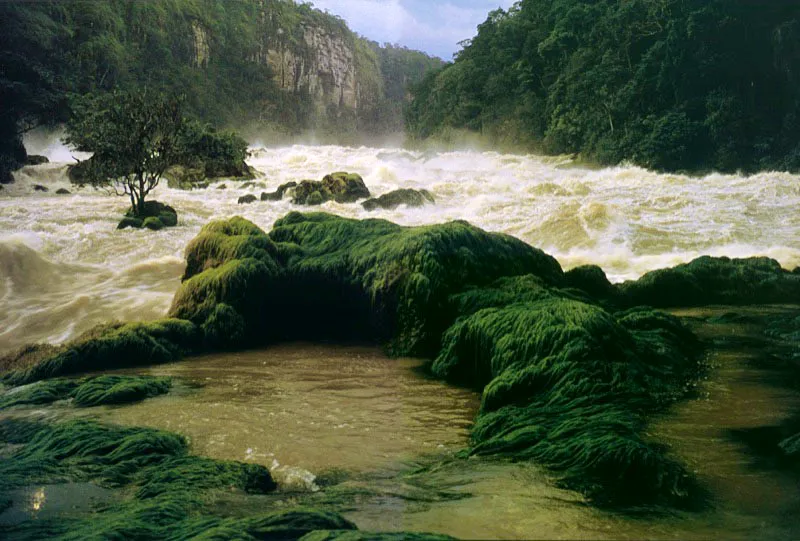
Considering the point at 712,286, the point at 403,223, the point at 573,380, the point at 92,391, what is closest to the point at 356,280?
the point at 92,391

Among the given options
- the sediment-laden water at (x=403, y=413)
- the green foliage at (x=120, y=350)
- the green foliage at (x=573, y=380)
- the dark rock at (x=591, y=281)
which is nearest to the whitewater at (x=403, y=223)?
the sediment-laden water at (x=403, y=413)

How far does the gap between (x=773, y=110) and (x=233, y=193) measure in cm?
2240

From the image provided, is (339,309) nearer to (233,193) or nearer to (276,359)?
(276,359)

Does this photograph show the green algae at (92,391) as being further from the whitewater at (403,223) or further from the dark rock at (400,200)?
the dark rock at (400,200)

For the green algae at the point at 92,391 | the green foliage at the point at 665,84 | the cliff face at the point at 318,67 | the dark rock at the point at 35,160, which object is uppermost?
the cliff face at the point at 318,67

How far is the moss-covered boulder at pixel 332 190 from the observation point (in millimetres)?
21594

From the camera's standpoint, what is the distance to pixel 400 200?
66.2 ft

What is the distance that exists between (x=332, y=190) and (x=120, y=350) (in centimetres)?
1662

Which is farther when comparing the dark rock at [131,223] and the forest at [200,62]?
the forest at [200,62]

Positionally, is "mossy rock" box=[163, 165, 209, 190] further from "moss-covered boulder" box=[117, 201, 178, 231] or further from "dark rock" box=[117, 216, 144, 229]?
"dark rock" box=[117, 216, 144, 229]

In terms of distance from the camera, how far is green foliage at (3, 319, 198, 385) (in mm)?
5766

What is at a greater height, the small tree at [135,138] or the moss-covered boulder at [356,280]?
the small tree at [135,138]

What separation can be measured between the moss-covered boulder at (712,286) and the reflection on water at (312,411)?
361cm

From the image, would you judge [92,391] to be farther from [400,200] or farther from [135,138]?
[400,200]
